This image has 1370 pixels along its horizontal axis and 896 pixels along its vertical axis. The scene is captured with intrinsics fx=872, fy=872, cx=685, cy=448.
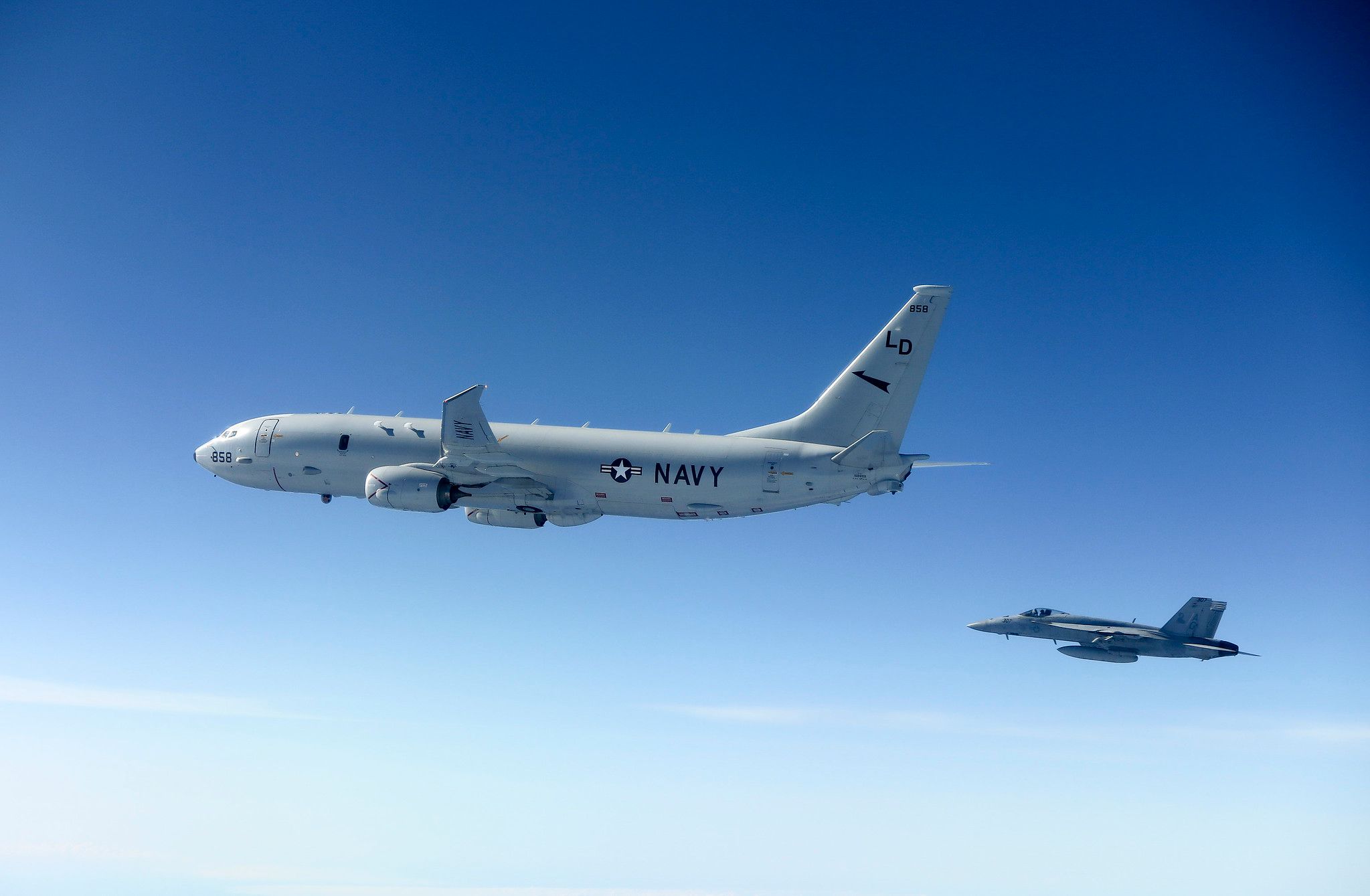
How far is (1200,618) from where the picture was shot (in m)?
64.5

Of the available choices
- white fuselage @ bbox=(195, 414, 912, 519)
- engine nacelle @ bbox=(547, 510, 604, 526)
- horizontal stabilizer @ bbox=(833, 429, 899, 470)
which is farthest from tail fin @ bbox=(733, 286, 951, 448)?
engine nacelle @ bbox=(547, 510, 604, 526)

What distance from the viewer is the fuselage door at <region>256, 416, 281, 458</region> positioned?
153ft

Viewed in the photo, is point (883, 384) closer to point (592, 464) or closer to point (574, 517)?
point (592, 464)

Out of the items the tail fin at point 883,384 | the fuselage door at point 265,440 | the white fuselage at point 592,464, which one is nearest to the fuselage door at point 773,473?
the white fuselage at point 592,464

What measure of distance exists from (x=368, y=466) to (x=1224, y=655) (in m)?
59.0

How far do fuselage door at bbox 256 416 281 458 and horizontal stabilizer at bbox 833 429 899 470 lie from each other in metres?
30.5

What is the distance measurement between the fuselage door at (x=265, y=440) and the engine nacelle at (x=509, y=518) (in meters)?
11.5

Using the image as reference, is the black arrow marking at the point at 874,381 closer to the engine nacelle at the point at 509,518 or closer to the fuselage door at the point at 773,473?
the fuselage door at the point at 773,473

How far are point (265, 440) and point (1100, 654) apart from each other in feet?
187

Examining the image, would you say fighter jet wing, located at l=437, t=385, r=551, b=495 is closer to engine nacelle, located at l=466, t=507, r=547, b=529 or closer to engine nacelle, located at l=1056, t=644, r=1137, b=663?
engine nacelle, located at l=466, t=507, r=547, b=529

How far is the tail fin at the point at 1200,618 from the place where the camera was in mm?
64125

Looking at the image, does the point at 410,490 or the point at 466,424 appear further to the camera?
the point at 410,490

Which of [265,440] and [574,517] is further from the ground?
[265,440]

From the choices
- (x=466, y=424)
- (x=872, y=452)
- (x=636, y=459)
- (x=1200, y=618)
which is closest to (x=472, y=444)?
(x=466, y=424)
